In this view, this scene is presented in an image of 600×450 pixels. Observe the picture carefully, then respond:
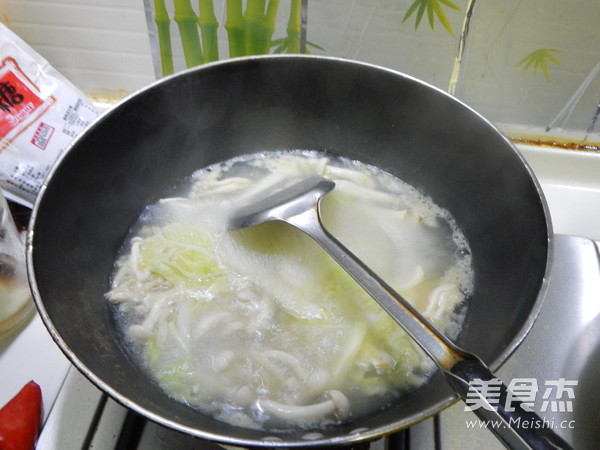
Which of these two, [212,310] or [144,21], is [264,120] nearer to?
[144,21]

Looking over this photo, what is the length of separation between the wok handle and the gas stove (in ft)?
0.86

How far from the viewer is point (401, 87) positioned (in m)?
1.15

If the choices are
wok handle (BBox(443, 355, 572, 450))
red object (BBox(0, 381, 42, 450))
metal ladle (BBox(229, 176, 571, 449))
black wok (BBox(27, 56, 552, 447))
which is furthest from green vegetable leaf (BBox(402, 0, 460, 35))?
red object (BBox(0, 381, 42, 450))

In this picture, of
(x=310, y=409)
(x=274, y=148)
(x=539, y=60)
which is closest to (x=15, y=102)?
(x=274, y=148)

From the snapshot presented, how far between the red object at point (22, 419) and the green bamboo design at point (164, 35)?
0.84m

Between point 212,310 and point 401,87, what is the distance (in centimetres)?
63

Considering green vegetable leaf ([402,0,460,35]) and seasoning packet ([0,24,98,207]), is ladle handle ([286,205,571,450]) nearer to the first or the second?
green vegetable leaf ([402,0,460,35])

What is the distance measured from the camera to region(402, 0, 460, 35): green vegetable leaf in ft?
3.91

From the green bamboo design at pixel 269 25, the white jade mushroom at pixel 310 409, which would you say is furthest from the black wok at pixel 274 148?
the green bamboo design at pixel 269 25

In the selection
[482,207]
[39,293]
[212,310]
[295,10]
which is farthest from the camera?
[295,10]

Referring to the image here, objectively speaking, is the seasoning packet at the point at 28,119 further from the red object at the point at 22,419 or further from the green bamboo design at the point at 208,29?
the red object at the point at 22,419

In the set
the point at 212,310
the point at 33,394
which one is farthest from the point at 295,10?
the point at 33,394

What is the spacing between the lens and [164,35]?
131 cm

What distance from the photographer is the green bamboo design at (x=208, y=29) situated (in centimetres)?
125
